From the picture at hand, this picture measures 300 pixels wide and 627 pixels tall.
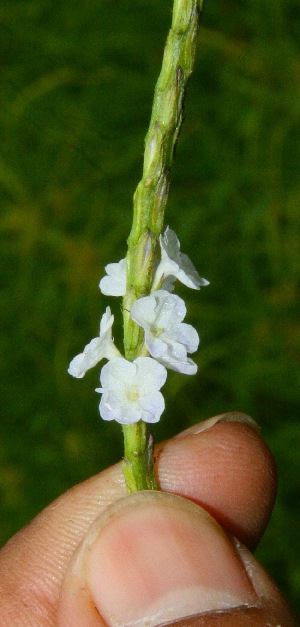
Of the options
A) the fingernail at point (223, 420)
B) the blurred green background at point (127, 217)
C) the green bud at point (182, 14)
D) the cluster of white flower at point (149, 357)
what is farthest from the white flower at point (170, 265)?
the blurred green background at point (127, 217)

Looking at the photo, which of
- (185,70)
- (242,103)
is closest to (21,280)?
(242,103)

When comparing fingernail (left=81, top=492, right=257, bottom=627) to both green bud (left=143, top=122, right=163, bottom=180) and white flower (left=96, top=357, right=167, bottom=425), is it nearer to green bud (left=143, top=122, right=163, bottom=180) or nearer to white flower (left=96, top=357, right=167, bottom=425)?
white flower (left=96, top=357, right=167, bottom=425)

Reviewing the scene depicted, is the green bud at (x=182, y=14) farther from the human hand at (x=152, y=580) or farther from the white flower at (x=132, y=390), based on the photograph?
the human hand at (x=152, y=580)

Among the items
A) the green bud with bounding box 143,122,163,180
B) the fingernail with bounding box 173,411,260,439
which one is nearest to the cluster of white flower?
the green bud with bounding box 143,122,163,180

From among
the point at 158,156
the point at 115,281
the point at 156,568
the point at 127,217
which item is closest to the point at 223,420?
the point at 156,568

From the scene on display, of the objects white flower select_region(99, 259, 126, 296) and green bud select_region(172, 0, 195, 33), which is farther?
white flower select_region(99, 259, 126, 296)
